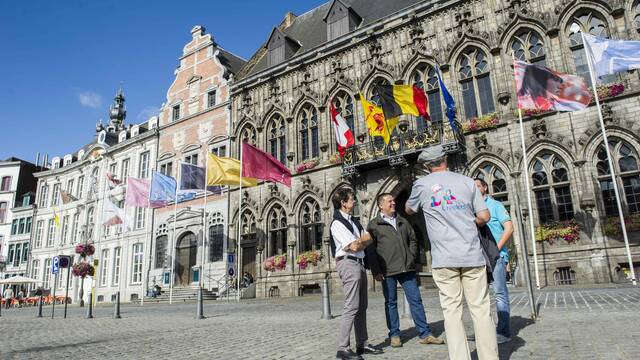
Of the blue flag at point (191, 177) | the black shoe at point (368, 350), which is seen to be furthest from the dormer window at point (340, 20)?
the black shoe at point (368, 350)

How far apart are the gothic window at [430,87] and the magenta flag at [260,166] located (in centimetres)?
730

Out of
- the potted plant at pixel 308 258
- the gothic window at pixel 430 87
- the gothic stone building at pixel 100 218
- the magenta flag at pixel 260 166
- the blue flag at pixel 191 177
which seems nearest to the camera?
the gothic window at pixel 430 87

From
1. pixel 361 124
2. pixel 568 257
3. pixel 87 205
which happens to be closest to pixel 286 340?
pixel 568 257

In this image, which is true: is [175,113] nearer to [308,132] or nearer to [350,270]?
[308,132]

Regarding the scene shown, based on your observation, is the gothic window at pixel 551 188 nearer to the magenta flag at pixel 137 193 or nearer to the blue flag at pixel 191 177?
the blue flag at pixel 191 177

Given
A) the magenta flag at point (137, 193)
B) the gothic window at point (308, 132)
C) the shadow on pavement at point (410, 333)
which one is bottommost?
the shadow on pavement at point (410, 333)

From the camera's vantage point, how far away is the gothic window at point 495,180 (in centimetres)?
1717

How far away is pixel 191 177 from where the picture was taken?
24.8 metres

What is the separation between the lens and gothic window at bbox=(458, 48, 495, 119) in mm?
18484

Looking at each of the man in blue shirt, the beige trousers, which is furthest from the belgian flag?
the beige trousers

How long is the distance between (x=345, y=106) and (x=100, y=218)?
25853 mm

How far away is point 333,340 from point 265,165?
611 inches

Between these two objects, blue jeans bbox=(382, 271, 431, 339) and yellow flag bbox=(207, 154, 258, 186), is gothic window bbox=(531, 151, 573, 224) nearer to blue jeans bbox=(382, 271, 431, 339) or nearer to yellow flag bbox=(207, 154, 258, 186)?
blue jeans bbox=(382, 271, 431, 339)

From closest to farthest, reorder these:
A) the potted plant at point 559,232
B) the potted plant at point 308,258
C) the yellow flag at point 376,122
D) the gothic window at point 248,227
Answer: the potted plant at point 559,232, the yellow flag at point 376,122, the potted plant at point 308,258, the gothic window at point 248,227
